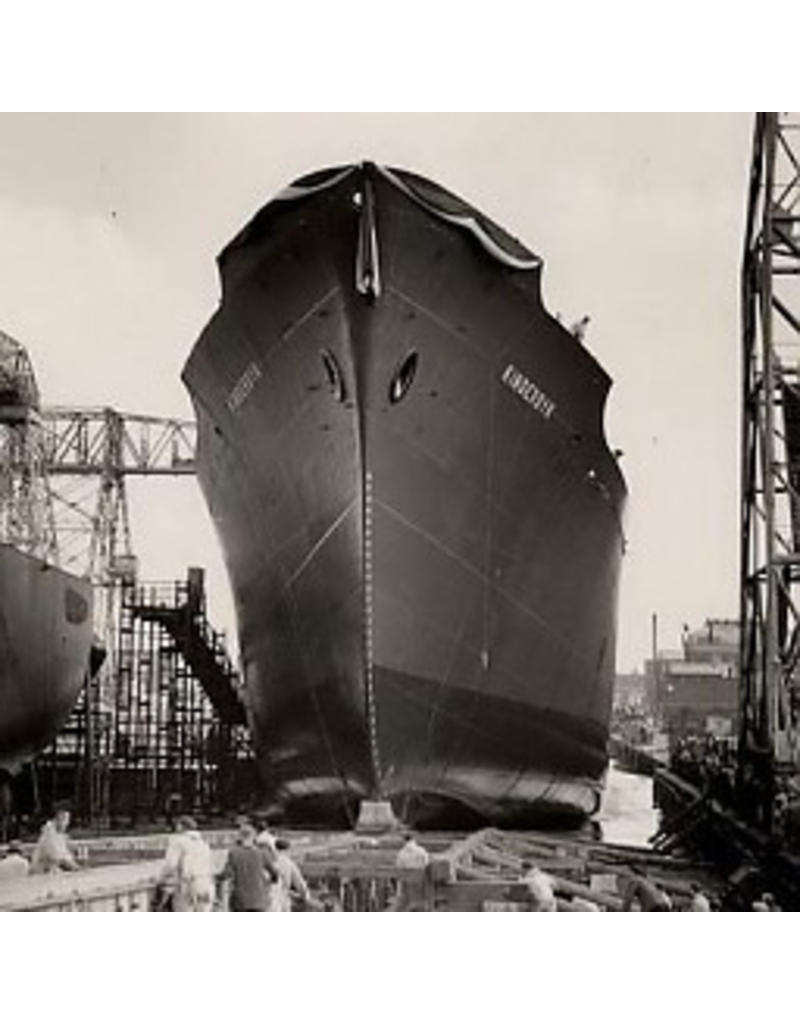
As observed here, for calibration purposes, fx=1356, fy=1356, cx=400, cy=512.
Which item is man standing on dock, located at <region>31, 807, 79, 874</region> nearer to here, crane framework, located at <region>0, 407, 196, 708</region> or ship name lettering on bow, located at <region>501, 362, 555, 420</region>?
crane framework, located at <region>0, 407, 196, 708</region>

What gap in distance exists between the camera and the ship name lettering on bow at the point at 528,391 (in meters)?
9.03

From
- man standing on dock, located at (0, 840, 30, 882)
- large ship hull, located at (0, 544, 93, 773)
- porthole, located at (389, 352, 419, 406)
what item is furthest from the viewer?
large ship hull, located at (0, 544, 93, 773)

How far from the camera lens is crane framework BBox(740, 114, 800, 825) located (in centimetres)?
775

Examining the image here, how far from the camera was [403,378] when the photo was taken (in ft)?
27.6

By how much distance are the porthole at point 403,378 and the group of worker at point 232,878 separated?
10.1 feet

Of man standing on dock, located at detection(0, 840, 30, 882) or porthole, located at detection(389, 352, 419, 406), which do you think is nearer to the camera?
man standing on dock, located at detection(0, 840, 30, 882)

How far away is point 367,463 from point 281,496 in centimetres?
99

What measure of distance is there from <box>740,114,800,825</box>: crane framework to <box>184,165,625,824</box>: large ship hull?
3.29 feet

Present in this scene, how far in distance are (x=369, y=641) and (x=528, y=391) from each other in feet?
7.77

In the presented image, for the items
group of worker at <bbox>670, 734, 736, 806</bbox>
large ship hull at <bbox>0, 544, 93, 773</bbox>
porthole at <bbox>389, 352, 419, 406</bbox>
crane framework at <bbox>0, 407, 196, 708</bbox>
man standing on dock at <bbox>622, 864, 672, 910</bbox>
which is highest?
porthole at <bbox>389, 352, 419, 406</bbox>

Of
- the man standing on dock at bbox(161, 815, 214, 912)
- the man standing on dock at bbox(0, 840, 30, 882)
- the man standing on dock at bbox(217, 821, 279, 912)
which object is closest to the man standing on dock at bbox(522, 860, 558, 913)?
the man standing on dock at bbox(217, 821, 279, 912)

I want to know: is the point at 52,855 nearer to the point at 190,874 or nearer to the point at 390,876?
the point at 190,874

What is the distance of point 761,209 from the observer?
27.2 ft
